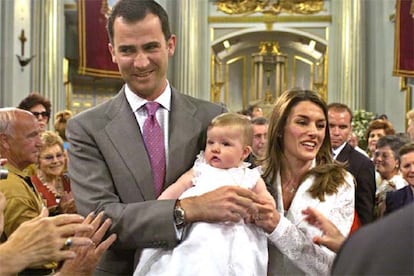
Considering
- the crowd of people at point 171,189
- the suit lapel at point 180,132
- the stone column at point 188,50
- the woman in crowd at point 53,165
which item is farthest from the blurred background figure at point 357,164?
the stone column at point 188,50

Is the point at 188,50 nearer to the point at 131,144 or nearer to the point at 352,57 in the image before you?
the point at 352,57

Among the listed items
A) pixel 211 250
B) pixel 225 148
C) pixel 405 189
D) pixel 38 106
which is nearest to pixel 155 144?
pixel 225 148

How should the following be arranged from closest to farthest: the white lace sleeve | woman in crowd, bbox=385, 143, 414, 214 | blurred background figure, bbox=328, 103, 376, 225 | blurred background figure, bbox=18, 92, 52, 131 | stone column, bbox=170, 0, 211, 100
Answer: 1. the white lace sleeve
2. blurred background figure, bbox=328, 103, 376, 225
3. woman in crowd, bbox=385, 143, 414, 214
4. blurred background figure, bbox=18, 92, 52, 131
5. stone column, bbox=170, 0, 211, 100

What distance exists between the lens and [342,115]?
517 cm

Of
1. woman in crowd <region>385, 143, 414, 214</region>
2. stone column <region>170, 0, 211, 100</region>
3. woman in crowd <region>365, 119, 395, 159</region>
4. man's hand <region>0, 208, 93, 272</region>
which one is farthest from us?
stone column <region>170, 0, 211, 100</region>

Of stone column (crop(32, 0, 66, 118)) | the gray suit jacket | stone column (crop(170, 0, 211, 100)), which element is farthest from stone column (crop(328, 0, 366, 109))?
the gray suit jacket

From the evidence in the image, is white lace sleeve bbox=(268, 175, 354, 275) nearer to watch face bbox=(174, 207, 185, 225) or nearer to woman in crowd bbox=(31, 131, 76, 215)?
watch face bbox=(174, 207, 185, 225)

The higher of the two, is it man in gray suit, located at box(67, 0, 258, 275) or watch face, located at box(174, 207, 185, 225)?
man in gray suit, located at box(67, 0, 258, 275)

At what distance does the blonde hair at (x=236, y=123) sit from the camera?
244cm

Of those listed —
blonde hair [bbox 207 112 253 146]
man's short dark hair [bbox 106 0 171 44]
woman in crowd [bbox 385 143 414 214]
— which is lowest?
woman in crowd [bbox 385 143 414 214]

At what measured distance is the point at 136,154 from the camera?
233 cm

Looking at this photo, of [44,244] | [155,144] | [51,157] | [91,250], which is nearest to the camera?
[44,244]

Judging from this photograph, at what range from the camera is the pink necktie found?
2.36 metres

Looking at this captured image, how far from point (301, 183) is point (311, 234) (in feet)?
0.79
